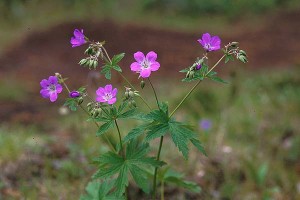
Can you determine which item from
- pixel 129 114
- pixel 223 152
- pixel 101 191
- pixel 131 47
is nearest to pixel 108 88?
pixel 129 114

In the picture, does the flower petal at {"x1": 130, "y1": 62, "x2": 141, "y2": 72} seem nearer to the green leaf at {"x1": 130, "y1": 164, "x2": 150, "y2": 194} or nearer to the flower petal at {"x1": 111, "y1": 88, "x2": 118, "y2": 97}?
the flower petal at {"x1": 111, "y1": 88, "x2": 118, "y2": 97}

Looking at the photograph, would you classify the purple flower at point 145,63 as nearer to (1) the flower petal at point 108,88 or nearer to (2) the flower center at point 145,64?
(2) the flower center at point 145,64

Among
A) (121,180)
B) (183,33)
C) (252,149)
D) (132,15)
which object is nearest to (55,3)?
(132,15)

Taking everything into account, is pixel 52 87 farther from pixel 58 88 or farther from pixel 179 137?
pixel 179 137

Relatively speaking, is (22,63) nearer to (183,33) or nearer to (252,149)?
(183,33)

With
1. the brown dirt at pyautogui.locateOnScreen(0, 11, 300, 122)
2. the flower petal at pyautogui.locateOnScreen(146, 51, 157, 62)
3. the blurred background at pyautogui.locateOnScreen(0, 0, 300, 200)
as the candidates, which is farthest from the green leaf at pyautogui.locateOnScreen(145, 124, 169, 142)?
the brown dirt at pyautogui.locateOnScreen(0, 11, 300, 122)

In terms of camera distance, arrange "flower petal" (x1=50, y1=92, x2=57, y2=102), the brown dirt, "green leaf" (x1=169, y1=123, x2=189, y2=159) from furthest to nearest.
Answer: the brown dirt < "flower petal" (x1=50, y1=92, x2=57, y2=102) < "green leaf" (x1=169, y1=123, x2=189, y2=159)
